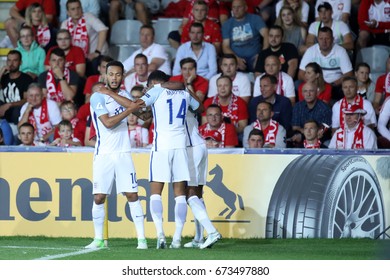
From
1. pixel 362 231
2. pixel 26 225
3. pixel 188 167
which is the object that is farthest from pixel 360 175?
pixel 26 225

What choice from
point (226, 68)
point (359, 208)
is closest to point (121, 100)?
point (359, 208)

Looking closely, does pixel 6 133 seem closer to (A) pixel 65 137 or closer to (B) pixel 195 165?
(A) pixel 65 137

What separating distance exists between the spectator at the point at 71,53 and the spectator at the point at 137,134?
2.14 metres

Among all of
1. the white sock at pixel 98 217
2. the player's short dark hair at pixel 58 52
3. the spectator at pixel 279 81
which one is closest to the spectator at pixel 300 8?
the spectator at pixel 279 81

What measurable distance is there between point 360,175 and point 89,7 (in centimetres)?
643

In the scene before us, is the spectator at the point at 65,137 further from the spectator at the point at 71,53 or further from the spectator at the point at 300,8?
the spectator at the point at 300,8

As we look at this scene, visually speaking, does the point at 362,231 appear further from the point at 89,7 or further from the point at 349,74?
the point at 89,7

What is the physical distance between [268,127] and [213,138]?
0.88m

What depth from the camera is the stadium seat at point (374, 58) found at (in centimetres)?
1712

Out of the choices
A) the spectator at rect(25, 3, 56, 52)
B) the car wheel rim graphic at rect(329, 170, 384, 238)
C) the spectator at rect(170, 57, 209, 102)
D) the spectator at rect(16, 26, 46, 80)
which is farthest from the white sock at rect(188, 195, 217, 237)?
the spectator at rect(25, 3, 56, 52)

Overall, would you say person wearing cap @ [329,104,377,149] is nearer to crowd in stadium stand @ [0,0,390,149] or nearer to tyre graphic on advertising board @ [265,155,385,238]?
crowd in stadium stand @ [0,0,390,149]

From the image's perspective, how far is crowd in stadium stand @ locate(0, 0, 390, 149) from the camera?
15352 mm

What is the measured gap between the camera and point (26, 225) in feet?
46.1

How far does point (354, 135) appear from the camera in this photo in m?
15.1
